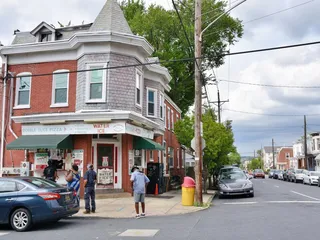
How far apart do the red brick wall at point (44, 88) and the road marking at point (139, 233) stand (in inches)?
381

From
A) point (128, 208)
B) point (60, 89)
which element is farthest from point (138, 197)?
point (60, 89)

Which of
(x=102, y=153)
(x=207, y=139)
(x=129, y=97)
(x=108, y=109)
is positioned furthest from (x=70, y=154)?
(x=207, y=139)

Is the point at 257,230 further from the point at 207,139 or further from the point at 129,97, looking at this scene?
the point at 207,139

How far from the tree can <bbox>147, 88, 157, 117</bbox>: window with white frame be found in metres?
14.1

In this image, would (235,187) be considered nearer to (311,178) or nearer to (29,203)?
(29,203)

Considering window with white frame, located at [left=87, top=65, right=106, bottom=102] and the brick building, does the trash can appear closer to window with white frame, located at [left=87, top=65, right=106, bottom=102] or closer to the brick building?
the brick building

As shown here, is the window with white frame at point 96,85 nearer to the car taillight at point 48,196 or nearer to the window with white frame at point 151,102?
the window with white frame at point 151,102

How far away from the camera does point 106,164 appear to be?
1652 centimetres

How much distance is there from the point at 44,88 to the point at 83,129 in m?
3.96

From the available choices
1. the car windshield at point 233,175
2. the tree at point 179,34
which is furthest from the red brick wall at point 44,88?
the tree at point 179,34

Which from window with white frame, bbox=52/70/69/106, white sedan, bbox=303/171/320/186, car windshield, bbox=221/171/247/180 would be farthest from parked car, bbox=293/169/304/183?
window with white frame, bbox=52/70/69/106

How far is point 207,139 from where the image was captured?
20625 mm

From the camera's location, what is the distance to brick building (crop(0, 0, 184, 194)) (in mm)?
16047

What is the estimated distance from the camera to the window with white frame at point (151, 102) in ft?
67.4
